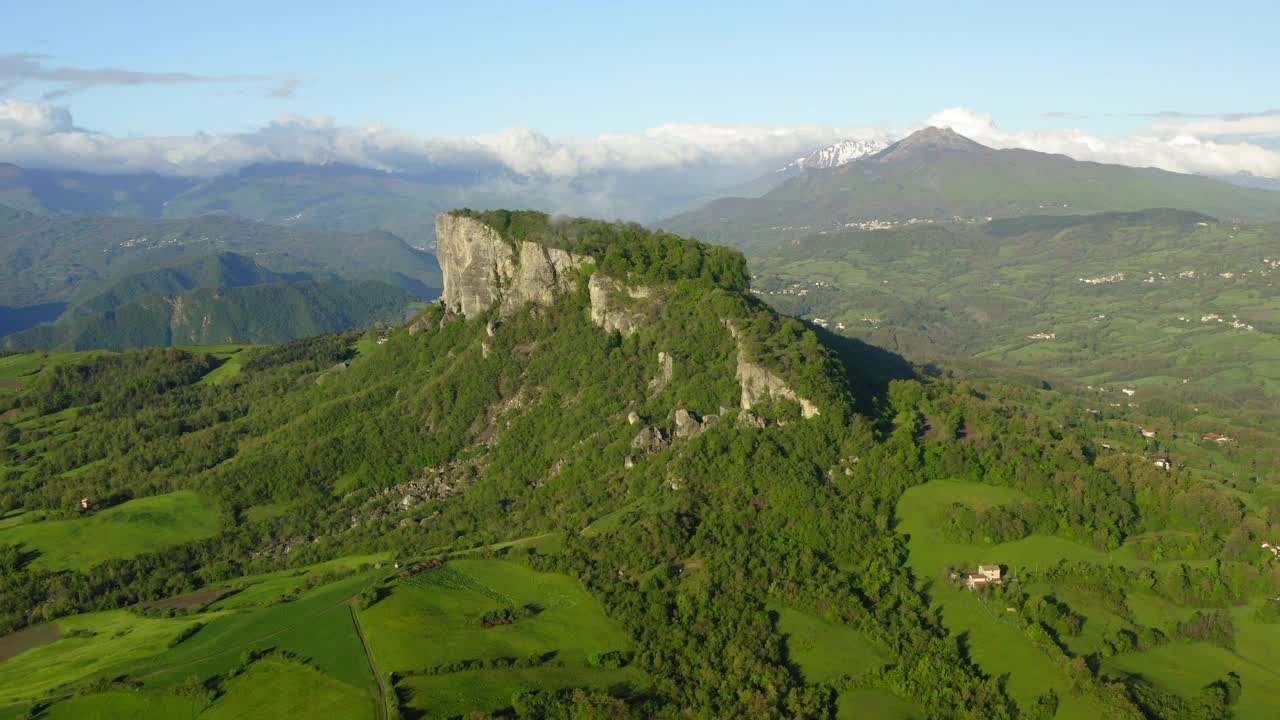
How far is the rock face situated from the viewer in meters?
143

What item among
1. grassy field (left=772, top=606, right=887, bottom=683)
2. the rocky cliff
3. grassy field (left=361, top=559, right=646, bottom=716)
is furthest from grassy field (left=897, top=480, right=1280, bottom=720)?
the rocky cliff

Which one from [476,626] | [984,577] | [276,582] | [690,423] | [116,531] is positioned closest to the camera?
[476,626]

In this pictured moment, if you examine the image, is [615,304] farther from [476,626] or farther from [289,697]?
[289,697]

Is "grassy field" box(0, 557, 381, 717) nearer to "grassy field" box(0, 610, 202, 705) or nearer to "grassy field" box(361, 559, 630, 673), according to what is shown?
"grassy field" box(0, 610, 202, 705)

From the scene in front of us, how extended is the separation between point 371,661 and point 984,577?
58.2 meters

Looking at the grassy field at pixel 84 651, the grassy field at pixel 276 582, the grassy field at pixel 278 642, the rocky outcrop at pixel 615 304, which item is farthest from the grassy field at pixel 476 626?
the rocky outcrop at pixel 615 304

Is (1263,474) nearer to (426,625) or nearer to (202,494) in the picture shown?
(426,625)

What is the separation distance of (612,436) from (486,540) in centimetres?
2191

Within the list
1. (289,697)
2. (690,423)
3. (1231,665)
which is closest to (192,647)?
(289,697)

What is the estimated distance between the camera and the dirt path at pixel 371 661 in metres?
70.8

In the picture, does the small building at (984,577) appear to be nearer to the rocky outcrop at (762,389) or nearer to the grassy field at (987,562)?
the grassy field at (987,562)

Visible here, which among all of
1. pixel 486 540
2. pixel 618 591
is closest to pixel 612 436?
pixel 486 540

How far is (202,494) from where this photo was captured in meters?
126

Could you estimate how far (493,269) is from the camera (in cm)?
14988
